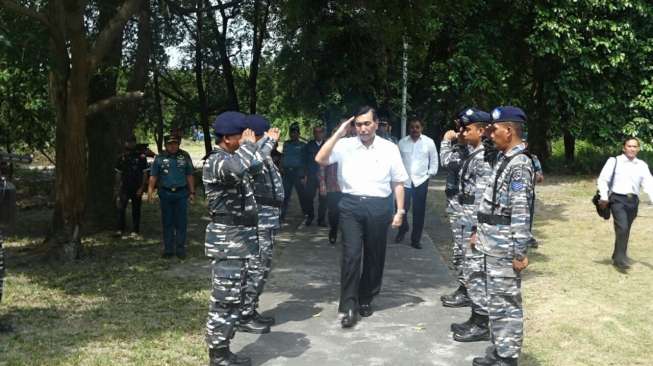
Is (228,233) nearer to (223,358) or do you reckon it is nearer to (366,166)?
(223,358)

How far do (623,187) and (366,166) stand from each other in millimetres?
4423

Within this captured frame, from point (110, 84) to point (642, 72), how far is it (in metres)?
17.4

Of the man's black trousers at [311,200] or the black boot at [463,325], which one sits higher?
the man's black trousers at [311,200]

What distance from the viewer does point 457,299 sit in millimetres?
7023

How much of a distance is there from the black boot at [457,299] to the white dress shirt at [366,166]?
1.33 meters

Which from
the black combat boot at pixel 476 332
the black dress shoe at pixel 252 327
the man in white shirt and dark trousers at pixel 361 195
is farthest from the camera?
the man in white shirt and dark trousers at pixel 361 195

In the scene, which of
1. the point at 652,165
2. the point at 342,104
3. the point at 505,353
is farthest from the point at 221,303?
the point at 652,165

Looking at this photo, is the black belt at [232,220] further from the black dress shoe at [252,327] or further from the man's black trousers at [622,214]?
the man's black trousers at [622,214]

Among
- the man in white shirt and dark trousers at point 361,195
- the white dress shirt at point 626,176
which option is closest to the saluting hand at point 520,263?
the man in white shirt and dark trousers at point 361,195

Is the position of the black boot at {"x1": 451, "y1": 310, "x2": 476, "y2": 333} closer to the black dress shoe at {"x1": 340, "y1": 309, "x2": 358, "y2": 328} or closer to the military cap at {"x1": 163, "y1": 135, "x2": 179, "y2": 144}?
the black dress shoe at {"x1": 340, "y1": 309, "x2": 358, "y2": 328}

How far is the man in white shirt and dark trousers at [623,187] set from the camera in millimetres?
9078

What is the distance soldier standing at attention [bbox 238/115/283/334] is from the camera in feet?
18.7

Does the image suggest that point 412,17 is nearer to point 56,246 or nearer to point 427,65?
point 56,246

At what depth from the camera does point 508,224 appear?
4.97 metres
